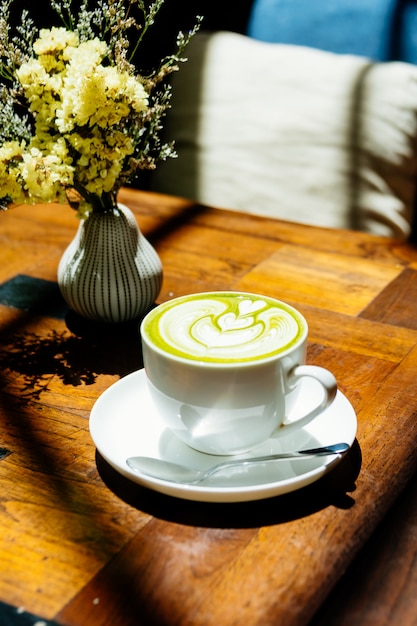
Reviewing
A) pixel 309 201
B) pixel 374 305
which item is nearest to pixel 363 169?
pixel 309 201

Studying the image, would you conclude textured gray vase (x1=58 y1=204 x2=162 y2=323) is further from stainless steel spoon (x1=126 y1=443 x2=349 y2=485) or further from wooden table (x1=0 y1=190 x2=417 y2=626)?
stainless steel spoon (x1=126 y1=443 x2=349 y2=485)

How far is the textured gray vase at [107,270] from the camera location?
3.17 feet

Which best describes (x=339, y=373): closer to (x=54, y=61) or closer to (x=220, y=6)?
(x=54, y=61)

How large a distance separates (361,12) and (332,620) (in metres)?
1.78

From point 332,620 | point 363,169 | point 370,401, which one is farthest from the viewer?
point 363,169

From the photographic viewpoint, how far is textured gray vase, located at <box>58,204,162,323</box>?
966 mm

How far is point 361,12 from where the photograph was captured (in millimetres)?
1977

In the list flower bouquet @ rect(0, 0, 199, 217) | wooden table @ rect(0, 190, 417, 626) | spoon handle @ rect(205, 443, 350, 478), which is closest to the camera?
wooden table @ rect(0, 190, 417, 626)

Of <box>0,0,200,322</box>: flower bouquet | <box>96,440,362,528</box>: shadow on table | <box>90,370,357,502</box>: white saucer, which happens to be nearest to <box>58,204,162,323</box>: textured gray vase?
<box>0,0,200,322</box>: flower bouquet

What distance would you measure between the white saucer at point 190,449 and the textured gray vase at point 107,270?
0.58 feet

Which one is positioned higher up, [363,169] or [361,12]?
[361,12]

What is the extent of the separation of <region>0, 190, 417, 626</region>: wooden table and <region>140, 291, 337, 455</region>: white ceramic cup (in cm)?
6

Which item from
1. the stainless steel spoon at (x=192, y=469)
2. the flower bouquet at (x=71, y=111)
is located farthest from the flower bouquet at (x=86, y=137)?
the stainless steel spoon at (x=192, y=469)

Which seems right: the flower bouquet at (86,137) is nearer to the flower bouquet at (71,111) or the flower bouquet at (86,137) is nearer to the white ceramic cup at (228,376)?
the flower bouquet at (71,111)
